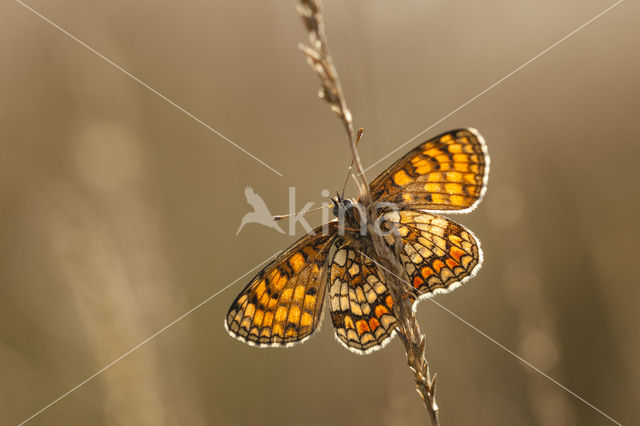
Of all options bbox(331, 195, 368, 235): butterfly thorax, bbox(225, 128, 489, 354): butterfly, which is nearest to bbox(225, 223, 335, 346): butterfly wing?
bbox(225, 128, 489, 354): butterfly

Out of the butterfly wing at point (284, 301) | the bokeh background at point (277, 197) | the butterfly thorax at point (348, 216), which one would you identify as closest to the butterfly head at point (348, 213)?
the butterfly thorax at point (348, 216)

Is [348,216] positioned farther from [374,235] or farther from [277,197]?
[277,197]

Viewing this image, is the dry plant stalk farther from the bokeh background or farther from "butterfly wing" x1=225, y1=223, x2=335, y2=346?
the bokeh background

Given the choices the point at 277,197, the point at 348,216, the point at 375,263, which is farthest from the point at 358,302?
the point at 277,197

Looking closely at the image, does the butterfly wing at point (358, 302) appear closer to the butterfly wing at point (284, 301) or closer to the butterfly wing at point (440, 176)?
the butterfly wing at point (284, 301)

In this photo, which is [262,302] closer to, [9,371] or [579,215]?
[9,371]

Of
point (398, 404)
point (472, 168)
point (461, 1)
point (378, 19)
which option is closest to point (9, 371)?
point (398, 404)
